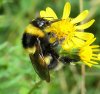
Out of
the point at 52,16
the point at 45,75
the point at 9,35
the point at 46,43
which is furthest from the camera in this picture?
the point at 9,35

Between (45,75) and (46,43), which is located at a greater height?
(46,43)

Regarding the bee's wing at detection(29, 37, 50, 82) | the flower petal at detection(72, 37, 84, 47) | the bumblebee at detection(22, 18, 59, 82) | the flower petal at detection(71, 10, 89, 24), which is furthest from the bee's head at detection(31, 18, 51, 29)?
the flower petal at detection(71, 10, 89, 24)

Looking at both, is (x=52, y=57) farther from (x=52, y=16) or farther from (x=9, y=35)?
(x=9, y=35)

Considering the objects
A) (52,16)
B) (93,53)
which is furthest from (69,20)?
(93,53)

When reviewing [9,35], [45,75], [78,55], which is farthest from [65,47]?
[9,35]

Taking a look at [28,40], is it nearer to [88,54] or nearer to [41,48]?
[41,48]

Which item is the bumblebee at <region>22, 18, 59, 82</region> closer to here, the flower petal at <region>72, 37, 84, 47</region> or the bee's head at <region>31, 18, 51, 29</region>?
the bee's head at <region>31, 18, 51, 29</region>

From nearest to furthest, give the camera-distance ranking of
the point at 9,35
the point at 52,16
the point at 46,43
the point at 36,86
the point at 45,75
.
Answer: the point at 45,75
the point at 46,43
the point at 36,86
the point at 52,16
the point at 9,35

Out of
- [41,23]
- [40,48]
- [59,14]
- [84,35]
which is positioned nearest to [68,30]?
[84,35]

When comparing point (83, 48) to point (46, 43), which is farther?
point (83, 48)

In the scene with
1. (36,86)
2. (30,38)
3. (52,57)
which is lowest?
(36,86)
